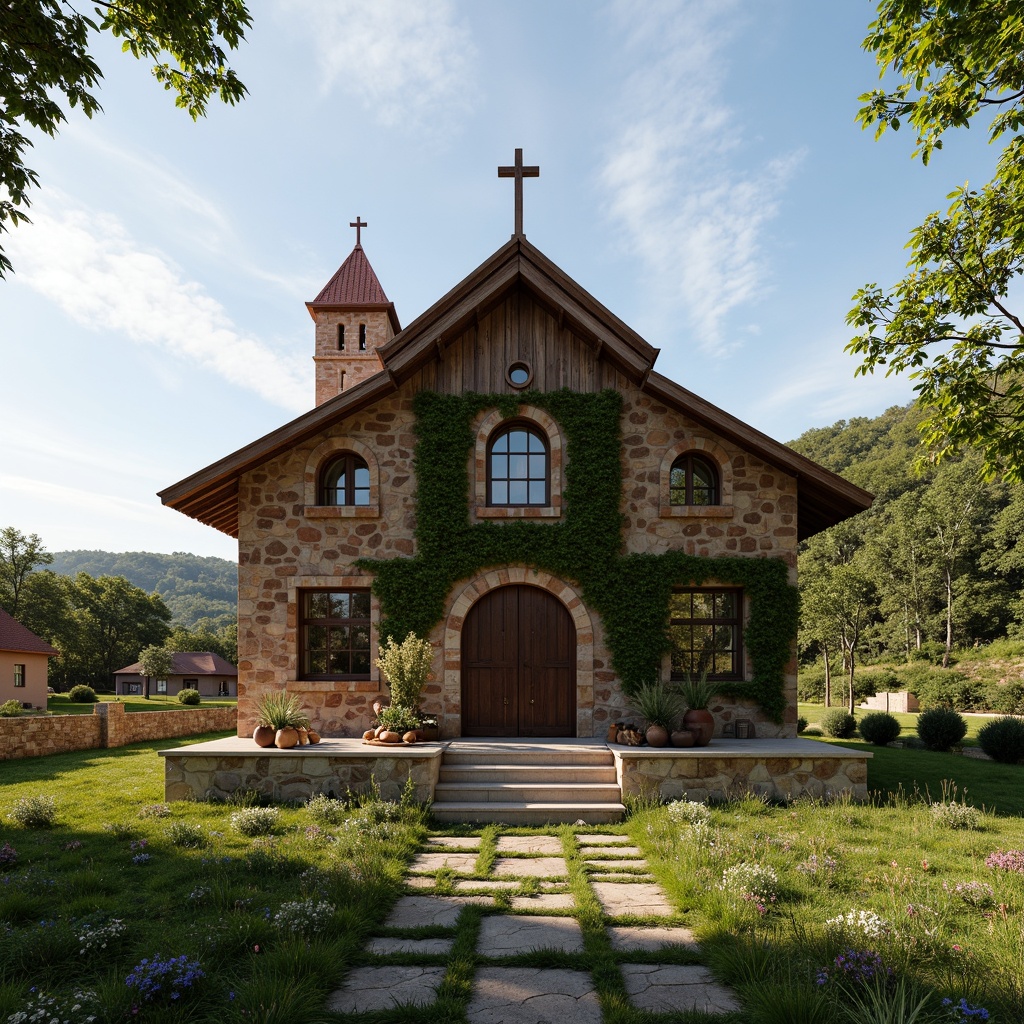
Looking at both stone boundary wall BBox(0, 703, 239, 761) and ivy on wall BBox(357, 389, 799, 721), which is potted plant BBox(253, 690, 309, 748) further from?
stone boundary wall BBox(0, 703, 239, 761)

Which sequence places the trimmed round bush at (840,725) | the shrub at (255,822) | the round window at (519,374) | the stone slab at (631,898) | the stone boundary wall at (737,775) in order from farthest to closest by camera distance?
the trimmed round bush at (840,725) → the round window at (519,374) → the stone boundary wall at (737,775) → the shrub at (255,822) → the stone slab at (631,898)

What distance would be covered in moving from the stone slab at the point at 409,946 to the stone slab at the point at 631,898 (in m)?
0.89

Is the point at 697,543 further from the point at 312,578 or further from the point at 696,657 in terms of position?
the point at 312,578

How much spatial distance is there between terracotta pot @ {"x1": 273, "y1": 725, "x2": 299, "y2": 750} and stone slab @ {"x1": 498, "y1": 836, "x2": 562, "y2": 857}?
3629 mm

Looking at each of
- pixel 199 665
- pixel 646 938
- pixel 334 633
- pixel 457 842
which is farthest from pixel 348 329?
pixel 199 665

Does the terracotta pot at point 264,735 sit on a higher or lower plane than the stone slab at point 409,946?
higher

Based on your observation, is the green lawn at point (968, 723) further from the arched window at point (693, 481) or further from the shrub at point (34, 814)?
the shrub at point (34, 814)

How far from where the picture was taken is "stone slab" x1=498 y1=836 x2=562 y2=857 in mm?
7008

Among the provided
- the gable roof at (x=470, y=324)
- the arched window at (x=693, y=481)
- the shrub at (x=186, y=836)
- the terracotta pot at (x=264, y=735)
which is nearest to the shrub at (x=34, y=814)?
the shrub at (x=186, y=836)

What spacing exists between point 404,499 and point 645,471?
159 inches

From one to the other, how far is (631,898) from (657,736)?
12.5ft

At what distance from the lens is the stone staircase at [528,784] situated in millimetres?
8234

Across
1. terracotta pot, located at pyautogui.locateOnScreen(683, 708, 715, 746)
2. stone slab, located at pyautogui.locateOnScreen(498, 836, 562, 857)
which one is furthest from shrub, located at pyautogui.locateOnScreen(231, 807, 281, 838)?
terracotta pot, located at pyautogui.locateOnScreen(683, 708, 715, 746)

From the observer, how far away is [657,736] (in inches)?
369
